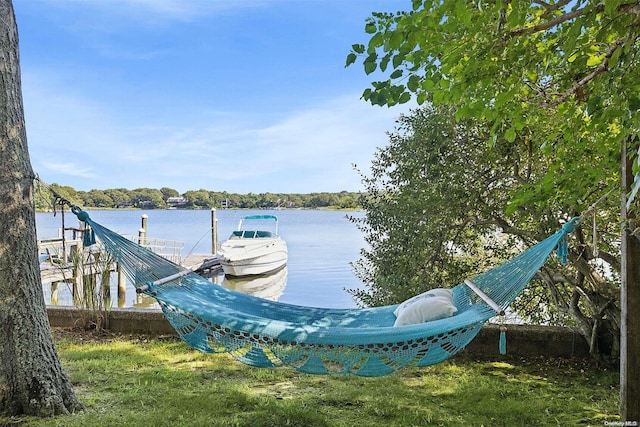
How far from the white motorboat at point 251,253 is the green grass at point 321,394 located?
331 inches

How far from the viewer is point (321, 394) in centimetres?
287

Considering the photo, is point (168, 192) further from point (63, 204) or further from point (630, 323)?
point (630, 323)

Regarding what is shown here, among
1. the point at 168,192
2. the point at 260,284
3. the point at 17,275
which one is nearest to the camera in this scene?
the point at 17,275

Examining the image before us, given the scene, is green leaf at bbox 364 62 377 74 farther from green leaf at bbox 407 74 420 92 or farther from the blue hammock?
the blue hammock

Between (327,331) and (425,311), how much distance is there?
579 millimetres

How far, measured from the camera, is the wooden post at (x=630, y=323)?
7.41 ft

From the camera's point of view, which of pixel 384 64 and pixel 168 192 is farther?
pixel 168 192

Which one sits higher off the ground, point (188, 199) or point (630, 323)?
point (188, 199)

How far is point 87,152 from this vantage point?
27.8 m

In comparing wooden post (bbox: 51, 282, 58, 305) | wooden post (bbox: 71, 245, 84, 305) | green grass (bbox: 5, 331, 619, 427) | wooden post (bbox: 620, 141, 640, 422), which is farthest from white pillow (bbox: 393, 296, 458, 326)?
wooden post (bbox: 51, 282, 58, 305)

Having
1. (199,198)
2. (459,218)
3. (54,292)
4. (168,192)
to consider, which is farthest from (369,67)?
(168,192)

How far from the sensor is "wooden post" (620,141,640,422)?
7.41 feet

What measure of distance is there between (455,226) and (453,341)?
1.40m

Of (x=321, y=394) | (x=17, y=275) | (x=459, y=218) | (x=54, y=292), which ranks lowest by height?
(x=54, y=292)
